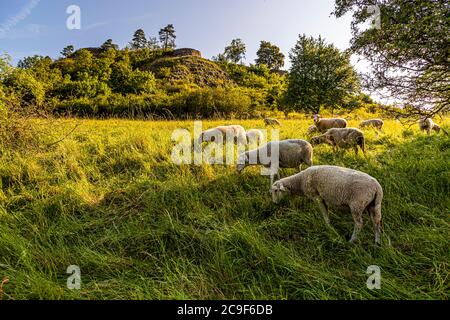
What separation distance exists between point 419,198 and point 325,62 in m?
26.2

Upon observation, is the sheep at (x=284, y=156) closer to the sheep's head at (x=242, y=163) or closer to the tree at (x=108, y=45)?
the sheep's head at (x=242, y=163)

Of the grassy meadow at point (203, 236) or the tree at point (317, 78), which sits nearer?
the grassy meadow at point (203, 236)

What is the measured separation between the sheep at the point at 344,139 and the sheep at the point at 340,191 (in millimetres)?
3546

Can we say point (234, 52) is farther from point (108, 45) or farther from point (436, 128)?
point (436, 128)

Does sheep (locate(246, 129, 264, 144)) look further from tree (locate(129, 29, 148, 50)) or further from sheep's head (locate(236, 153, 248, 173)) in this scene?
tree (locate(129, 29, 148, 50))

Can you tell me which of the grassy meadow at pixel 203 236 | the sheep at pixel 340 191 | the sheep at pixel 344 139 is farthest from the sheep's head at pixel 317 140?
the sheep at pixel 340 191

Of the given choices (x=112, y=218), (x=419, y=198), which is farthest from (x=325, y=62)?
(x=112, y=218)

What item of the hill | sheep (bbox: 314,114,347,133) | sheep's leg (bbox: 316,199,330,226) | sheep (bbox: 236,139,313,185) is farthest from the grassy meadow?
the hill

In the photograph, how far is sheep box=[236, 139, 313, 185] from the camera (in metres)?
5.55

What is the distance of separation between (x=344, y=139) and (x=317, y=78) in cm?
2148

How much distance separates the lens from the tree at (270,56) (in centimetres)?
8219

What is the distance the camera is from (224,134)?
9289 millimetres

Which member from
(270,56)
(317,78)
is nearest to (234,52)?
(270,56)

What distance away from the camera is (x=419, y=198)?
3.95 metres
